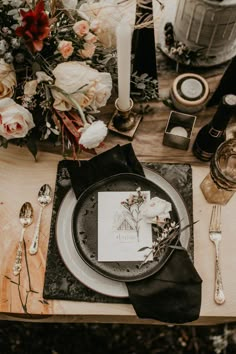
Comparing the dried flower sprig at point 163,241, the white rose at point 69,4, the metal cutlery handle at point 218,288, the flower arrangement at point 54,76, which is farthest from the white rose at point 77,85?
the metal cutlery handle at point 218,288

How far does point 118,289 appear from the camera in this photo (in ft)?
3.19

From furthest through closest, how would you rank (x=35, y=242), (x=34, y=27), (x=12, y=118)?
(x=35, y=242) < (x=12, y=118) < (x=34, y=27)

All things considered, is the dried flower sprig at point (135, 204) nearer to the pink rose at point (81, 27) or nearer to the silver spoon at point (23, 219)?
the silver spoon at point (23, 219)

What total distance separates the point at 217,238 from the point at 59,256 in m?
0.37

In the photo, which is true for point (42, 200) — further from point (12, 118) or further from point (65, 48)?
point (65, 48)

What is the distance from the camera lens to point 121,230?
1.01m

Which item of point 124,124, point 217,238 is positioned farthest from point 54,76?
point 217,238

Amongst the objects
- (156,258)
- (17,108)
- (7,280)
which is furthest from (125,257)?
(17,108)

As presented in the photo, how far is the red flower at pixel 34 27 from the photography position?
825 millimetres

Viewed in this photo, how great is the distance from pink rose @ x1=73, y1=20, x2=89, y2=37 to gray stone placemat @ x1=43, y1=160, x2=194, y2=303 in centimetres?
32

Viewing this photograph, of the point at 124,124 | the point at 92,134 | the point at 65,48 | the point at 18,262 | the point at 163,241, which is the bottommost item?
the point at 18,262

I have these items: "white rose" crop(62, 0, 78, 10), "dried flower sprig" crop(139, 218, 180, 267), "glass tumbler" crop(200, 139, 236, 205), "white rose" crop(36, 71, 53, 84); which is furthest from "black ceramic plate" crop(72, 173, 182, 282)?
"white rose" crop(62, 0, 78, 10)

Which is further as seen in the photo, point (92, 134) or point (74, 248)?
point (74, 248)

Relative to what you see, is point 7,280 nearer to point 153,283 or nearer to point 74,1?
point 153,283
